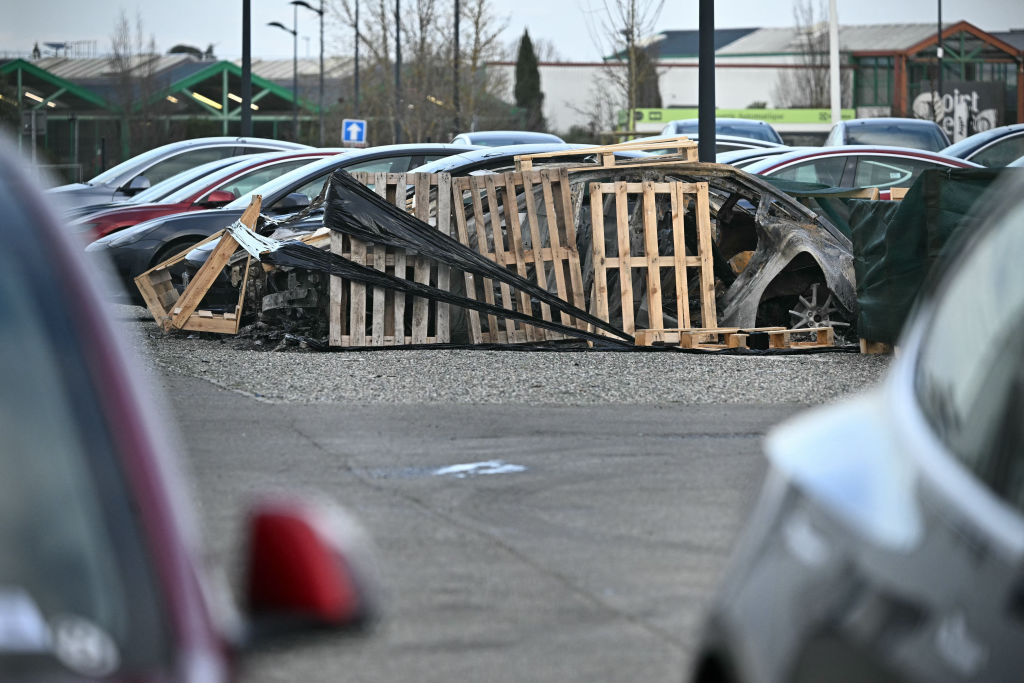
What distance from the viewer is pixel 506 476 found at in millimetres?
7012

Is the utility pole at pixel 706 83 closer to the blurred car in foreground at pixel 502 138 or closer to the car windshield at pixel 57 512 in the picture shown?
the blurred car in foreground at pixel 502 138

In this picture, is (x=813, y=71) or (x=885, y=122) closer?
(x=885, y=122)

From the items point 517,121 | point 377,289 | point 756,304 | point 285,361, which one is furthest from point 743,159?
point 517,121

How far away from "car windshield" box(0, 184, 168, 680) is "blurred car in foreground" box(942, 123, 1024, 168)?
57.1ft

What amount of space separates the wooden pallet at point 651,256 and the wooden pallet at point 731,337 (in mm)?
148

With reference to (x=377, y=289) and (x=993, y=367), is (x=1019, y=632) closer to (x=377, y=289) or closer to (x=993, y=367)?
(x=993, y=367)

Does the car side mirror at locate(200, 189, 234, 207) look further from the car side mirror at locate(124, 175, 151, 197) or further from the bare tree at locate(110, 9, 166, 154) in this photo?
the bare tree at locate(110, 9, 166, 154)

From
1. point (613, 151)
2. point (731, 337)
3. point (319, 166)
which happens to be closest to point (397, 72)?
point (319, 166)

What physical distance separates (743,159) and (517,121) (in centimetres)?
4832

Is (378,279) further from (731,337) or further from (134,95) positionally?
(134,95)

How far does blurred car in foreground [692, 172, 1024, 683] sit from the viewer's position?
5.68ft

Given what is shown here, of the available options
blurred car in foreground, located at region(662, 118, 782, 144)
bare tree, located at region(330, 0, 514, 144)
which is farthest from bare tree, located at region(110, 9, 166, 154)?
blurred car in foreground, located at region(662, 118, 782, 144)

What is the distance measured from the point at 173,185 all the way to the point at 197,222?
10.3 ft

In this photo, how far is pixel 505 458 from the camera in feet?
24.6
